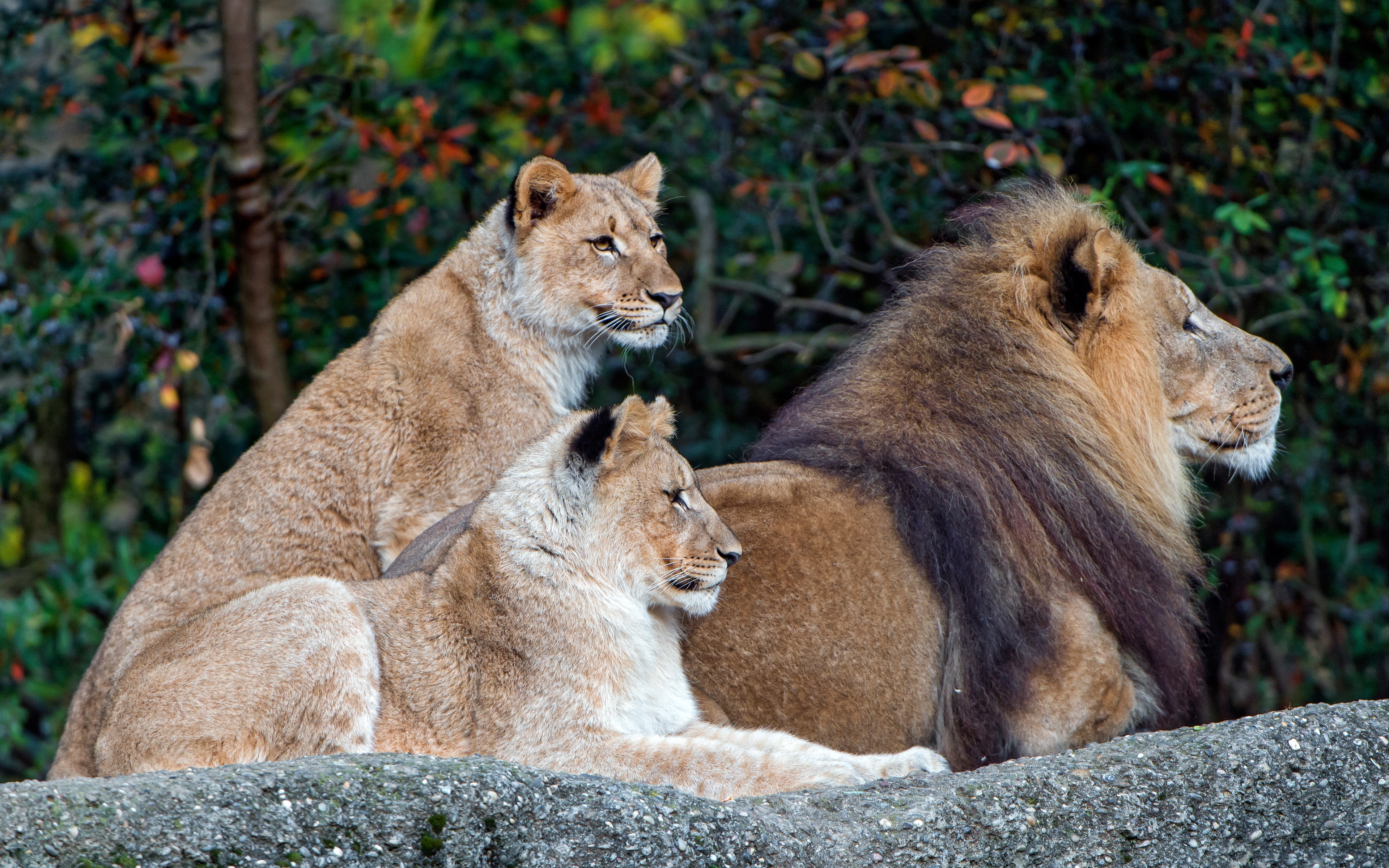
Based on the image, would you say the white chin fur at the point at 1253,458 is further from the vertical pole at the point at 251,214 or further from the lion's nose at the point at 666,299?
the vertical pole at the point at 251,214

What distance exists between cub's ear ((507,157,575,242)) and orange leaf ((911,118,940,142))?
196 cm

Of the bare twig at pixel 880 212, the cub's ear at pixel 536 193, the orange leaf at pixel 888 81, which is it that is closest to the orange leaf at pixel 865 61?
the orange leaf at pixel 888 81

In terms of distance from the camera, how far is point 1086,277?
424 centimetres

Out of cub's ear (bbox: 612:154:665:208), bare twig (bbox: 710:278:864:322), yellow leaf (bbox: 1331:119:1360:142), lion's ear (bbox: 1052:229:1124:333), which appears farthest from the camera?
bare twig (bbox: 710:278:864:322)

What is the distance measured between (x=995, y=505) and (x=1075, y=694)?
0.58m

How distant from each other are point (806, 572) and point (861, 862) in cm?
112

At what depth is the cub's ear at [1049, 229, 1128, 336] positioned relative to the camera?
4.21 meters

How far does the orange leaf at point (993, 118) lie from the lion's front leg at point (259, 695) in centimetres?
360

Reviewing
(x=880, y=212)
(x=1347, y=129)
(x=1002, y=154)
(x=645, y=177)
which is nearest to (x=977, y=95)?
(x=1002, y=154)

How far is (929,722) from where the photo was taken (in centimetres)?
402

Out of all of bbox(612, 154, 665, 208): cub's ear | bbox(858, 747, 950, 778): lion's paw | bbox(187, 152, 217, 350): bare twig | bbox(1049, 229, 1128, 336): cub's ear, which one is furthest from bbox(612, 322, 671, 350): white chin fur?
bbox(187, 152, 217, 350): bare twig

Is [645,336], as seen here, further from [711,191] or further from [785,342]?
[711,191]

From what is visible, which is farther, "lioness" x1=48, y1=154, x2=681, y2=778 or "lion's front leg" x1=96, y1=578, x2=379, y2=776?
"lioness" x1=48, y1=154, x2=681, y2=778

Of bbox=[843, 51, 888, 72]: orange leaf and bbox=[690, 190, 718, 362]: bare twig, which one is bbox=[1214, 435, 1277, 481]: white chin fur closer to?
bbox=[843, 51, 888, 72]: orange leaf
